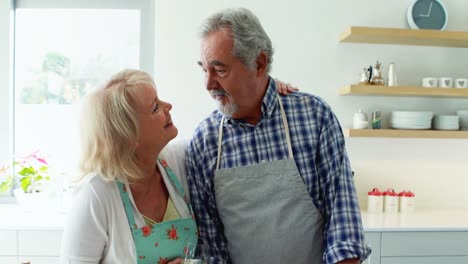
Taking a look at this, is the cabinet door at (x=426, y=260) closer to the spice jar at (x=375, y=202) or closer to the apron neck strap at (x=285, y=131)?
the spice jar at (x=375, y=202)

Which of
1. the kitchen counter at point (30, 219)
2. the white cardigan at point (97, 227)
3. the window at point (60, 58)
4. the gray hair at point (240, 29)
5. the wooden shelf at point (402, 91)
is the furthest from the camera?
the window at point (60, 58)

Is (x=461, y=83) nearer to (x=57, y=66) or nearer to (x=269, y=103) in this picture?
(x=269, y=103)

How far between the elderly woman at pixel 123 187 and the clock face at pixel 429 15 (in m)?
2.38

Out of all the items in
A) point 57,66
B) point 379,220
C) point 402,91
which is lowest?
point 379,220

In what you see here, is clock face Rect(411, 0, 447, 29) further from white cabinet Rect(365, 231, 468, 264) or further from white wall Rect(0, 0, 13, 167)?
white wall Rect(0, 0, 13, 167)

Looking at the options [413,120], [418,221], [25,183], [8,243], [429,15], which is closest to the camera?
[8,243]

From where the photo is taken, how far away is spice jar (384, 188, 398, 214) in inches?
119

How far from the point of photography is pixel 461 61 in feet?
10.7

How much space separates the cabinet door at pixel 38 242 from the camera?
248 cm

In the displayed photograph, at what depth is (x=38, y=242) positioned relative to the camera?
249 centimetres

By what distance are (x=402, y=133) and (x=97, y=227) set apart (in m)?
2.27

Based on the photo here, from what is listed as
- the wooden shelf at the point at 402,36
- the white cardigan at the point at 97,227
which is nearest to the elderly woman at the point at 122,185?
the white cardigan at the point at 97,227

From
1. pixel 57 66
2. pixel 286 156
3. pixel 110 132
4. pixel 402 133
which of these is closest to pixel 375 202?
pixel 402 133

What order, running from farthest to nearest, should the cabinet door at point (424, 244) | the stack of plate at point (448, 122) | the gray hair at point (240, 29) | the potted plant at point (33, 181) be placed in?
the stack of plate at point (448, 122) → the potted plant at point (33, 181) → the cabinet door at point (424, 244) → the gray hair at point (240, 29)
